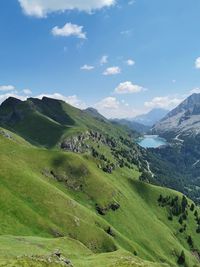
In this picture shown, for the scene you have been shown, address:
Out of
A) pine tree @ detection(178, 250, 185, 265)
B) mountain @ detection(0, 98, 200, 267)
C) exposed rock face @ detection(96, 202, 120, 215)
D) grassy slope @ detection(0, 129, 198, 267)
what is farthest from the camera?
pine tree @ detection(178, 250, 185, 265)

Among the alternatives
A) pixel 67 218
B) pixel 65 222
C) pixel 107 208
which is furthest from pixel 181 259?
pixel 65 222

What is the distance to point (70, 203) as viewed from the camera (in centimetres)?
14350

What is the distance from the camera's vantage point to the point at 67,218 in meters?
132

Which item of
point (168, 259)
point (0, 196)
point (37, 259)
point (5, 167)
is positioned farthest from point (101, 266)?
point (168, 259)

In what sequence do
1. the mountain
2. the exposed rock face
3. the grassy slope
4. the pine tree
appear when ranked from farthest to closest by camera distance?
the pine tree < the exposed rock face < the grassy slope < the mountain

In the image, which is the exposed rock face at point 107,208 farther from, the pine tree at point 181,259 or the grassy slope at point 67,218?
the pine tree at point 181,259

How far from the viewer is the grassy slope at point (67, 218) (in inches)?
3135

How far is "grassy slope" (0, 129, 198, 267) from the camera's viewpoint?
79.6 m

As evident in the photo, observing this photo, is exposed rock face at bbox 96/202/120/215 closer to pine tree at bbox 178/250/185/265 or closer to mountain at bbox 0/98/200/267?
mountain at bbox 0/98/200/267

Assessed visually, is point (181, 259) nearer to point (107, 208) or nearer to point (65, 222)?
point (107, 208)

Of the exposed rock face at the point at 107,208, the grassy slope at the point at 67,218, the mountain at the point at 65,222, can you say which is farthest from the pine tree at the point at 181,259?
the exposed rock face at the point at 107,208

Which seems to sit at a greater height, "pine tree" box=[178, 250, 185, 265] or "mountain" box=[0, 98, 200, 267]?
"mountain" box=[0, 98, 200, 267]

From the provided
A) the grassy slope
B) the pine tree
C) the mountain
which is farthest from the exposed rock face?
the pine tree

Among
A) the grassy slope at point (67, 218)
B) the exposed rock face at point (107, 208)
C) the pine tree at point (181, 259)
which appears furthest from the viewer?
the pine tree at point (181, 259)
